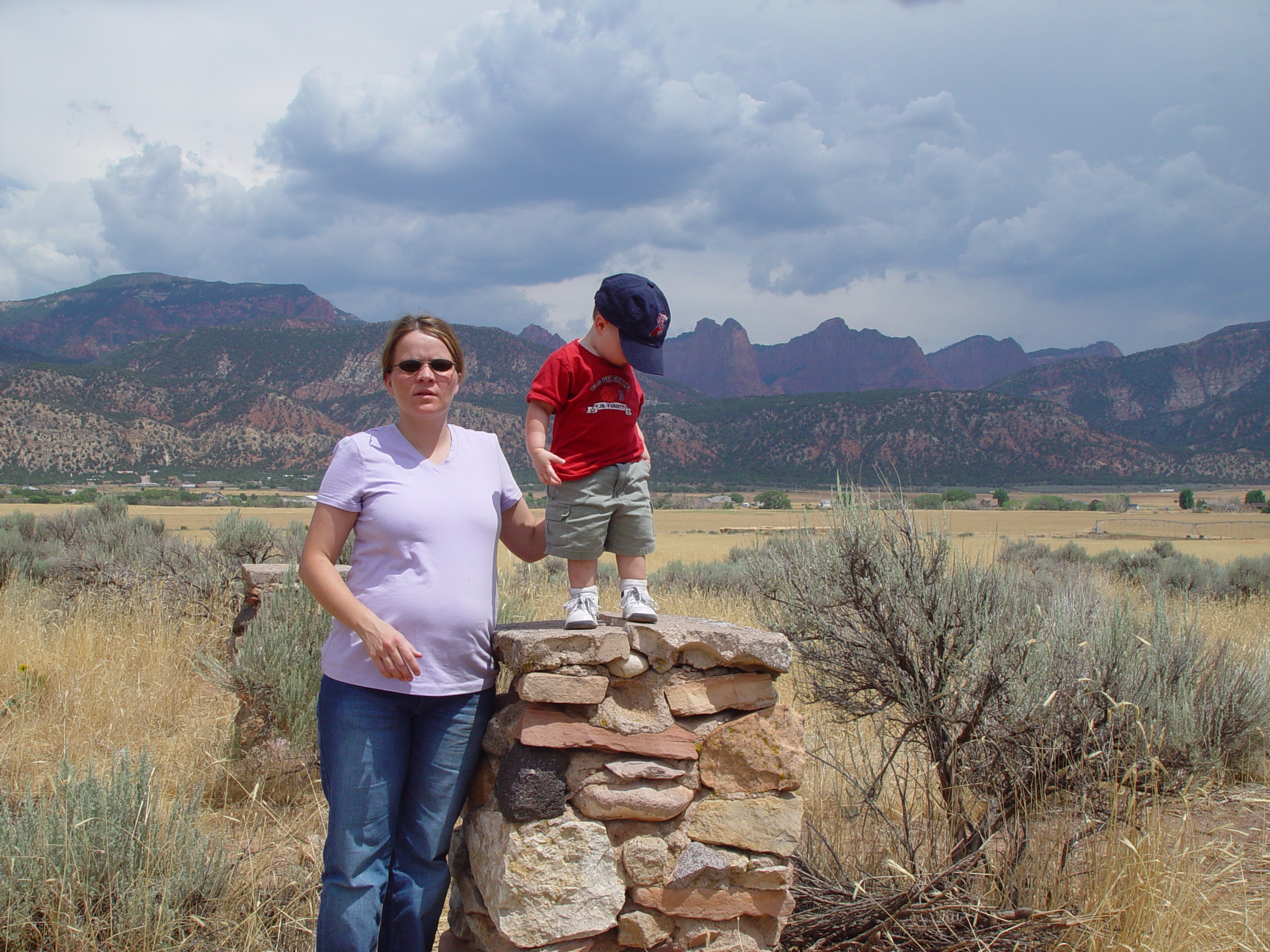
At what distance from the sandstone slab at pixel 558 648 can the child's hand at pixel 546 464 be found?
20.9 inches

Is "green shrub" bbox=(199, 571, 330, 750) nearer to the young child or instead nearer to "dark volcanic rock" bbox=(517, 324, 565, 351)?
the young child

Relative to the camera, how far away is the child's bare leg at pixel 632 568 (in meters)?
3.19

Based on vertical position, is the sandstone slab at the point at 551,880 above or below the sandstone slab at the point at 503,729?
below

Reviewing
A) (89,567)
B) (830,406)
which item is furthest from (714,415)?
(89,567)

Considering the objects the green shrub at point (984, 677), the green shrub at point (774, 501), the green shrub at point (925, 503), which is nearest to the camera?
the green shrub at point (984, 677)

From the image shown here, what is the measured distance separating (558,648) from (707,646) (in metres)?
0.53

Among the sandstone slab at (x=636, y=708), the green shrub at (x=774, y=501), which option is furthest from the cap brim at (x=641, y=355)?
the green shrub at (x=774, y=501)

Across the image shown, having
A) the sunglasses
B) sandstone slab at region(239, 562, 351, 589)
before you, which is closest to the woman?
the sunglasses

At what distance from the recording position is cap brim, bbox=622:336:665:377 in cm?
312

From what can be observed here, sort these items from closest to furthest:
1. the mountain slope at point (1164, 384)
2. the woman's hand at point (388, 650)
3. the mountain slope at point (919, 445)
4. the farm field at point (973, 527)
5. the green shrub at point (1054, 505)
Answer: the woman's hand at point (388, 650), the farm field at point (973, 527), the green shrub at point (1054, 505), the mountain slope at point (919, 445), the mountain slope at point (1164, 384)

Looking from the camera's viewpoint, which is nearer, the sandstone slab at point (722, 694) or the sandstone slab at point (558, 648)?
the sandstone slab at point (558, 648)

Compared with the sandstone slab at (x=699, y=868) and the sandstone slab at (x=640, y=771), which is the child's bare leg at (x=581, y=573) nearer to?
the sandstone slab at (x=640, y=771)

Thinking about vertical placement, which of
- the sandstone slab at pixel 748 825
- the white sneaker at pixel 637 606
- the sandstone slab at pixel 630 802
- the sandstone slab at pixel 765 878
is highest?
the white sneaker at pixel 637 606

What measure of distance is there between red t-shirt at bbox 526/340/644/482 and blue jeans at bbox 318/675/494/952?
93 cm
